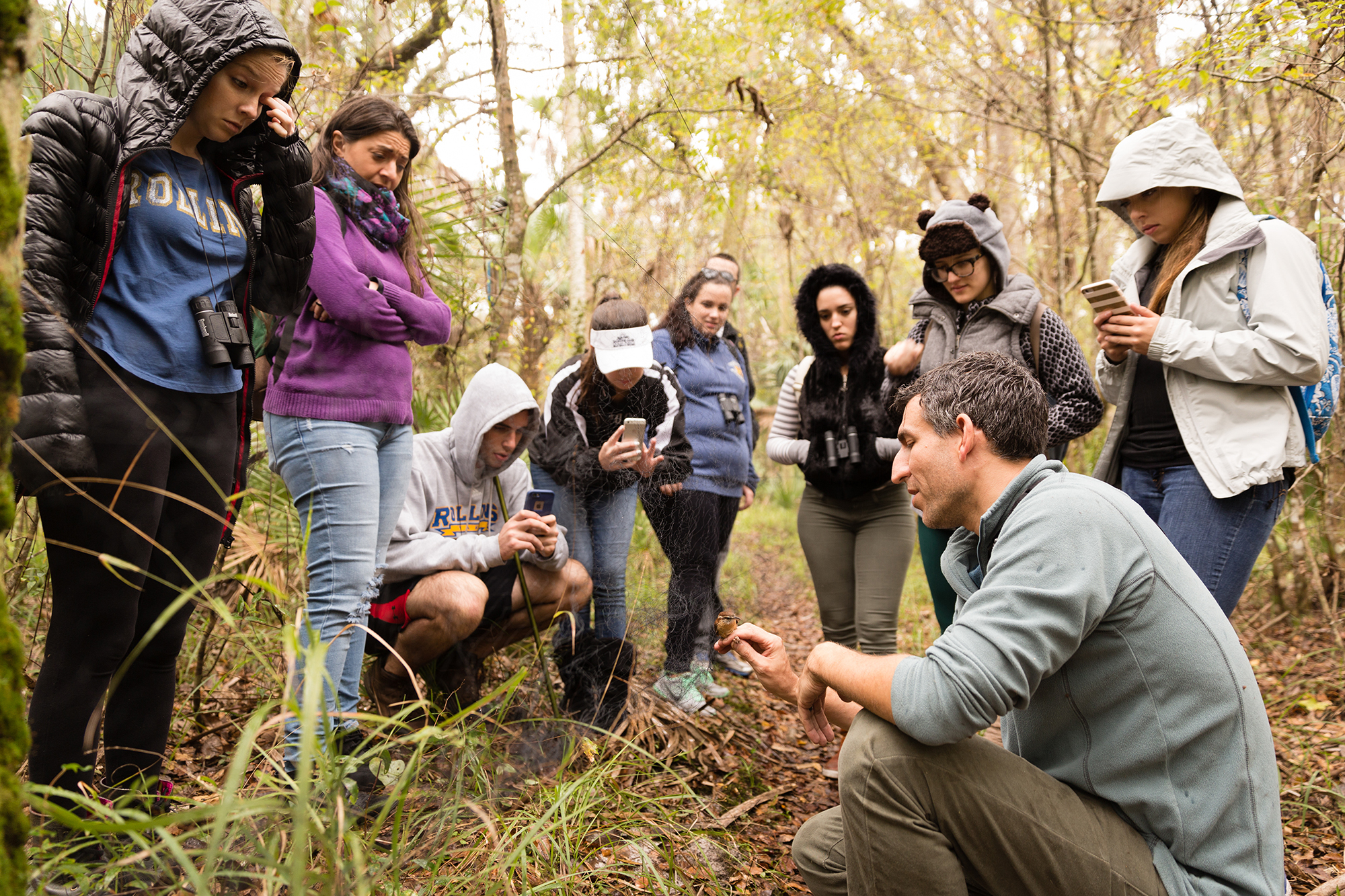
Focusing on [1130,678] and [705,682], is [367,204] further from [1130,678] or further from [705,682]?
[1130,678]

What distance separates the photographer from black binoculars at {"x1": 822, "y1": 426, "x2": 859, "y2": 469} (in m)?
3.13

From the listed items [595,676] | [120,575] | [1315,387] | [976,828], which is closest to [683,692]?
[595,676]

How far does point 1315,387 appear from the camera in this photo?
232cm

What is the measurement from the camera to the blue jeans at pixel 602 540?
298 centimetres

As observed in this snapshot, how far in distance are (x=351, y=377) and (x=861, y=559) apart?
196 centimetres

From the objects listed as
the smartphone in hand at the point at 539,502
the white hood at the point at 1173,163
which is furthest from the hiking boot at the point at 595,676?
the white hood at the point at 1173,163

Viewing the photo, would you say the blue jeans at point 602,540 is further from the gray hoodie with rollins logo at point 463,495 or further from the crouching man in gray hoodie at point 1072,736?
the crouching man in gray hoodie at point 1072,736

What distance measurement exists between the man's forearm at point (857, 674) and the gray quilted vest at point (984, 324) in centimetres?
144

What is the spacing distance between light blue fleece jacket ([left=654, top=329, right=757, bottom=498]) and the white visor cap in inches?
18.0

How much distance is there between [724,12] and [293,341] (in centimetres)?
498

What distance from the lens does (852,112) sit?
26.9 feet

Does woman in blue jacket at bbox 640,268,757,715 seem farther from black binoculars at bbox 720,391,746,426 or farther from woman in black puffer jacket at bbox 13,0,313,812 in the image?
woman in black puffer jacket at bbox 13,0,313,812

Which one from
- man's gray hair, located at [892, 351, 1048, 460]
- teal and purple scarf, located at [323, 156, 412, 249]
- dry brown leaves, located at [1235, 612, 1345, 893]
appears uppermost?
teal and purple scarf, located at [323, 156, 412, 249]

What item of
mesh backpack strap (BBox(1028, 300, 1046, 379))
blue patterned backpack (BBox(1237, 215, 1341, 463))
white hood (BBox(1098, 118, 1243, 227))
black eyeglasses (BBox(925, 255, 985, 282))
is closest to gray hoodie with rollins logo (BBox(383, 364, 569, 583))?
black eyeglasses (BBox(925, 255, 985, 282))
